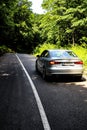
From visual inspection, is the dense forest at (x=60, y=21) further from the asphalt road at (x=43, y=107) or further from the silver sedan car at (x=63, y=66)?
the asphalt road at (x=43, y=107)

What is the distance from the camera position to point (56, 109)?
7582 millimetres

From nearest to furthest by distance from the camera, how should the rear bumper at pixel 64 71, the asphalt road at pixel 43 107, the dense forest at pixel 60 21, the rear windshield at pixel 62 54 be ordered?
the asphalt road at pixel 43 107 → the rear bumper at pixel 64 71 → the rear windshield at pixel 62 54 → the dense forest at pixel 60 21

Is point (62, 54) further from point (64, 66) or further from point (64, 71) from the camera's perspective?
point (64, 71)

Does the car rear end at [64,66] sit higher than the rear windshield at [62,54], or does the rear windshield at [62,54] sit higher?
the rear windshield at [62,54]

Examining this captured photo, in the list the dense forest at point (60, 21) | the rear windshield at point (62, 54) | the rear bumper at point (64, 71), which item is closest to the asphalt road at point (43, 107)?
the rear bumper at point (64, 71)

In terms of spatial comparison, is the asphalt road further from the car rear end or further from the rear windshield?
the rear windshield

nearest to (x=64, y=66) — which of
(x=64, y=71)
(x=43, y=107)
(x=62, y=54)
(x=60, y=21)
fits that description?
(x=64, y=71)

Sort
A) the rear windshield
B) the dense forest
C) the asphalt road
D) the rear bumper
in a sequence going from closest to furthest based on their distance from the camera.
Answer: the asphalt road
the rear bumper
the rear windshield
the dense forest

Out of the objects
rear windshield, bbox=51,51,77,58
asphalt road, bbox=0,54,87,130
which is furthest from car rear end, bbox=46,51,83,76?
asphalt road, bbox=0,54,87,130

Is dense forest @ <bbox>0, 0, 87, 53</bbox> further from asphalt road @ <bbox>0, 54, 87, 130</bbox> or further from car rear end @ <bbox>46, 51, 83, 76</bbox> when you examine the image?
asphalt road @ <bbox>0, 54, 87, 130</bbox>

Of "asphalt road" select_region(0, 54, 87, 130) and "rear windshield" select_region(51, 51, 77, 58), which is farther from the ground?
"rear windshield" select_region(51, 51, 77, 58)

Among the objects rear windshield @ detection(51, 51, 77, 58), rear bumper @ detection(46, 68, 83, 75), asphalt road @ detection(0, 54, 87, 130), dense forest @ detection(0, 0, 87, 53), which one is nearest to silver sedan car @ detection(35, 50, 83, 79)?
rear bumper @ detection(46, 68, 83, 75)

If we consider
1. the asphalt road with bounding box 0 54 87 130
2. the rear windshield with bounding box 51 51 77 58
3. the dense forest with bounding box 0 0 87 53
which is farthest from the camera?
the dense forest with bounding box 0 0 87 53

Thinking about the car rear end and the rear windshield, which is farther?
the rear windshield
